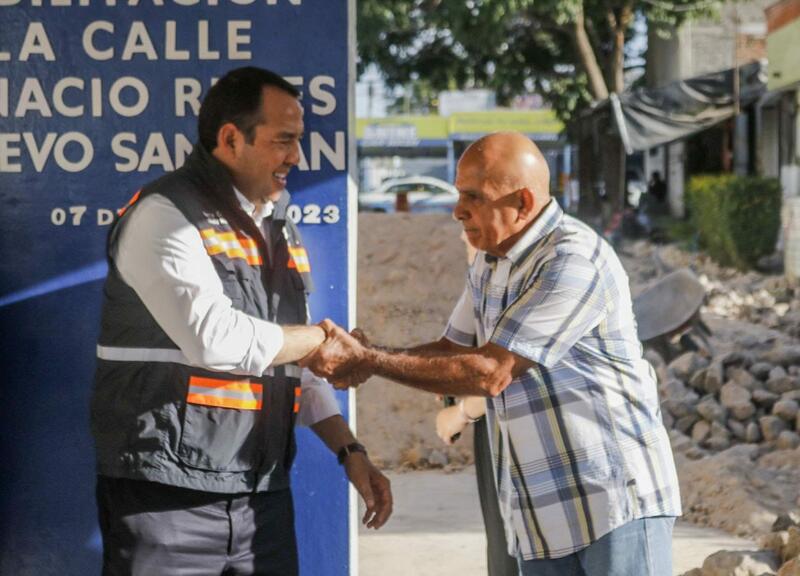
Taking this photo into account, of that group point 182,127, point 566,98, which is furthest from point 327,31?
point 566,98

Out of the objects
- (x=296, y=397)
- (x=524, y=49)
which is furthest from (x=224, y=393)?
(x=524, y=49)

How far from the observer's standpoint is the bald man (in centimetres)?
287

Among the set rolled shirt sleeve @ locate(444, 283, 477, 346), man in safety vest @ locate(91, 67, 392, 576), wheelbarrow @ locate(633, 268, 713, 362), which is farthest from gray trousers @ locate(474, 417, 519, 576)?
wheelbarrow @ locate(633, 268, 713, 362)

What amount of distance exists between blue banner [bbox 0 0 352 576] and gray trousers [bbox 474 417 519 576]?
1045mm

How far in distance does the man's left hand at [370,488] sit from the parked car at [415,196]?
87.0ft

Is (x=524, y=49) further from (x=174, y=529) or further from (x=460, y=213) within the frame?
(x=174, y=529)

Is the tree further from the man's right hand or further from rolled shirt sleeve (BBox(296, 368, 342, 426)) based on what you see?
rolled shirt sleeve (BBox(296, 368, 342, 426))

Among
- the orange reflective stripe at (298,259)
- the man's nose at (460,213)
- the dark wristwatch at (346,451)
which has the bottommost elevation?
the dark wristwatch at (346,451)

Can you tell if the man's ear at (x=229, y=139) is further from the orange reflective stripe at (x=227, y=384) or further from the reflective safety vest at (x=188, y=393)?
the orange reflective stripe at (x=227, y=384)

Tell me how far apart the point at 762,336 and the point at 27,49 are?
9256 millimetres

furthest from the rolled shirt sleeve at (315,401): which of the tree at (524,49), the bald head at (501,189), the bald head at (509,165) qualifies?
the tree at (524,49)

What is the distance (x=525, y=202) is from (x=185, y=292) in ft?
2.96

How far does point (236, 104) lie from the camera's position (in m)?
3.05

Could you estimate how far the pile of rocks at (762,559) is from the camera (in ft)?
15.2
